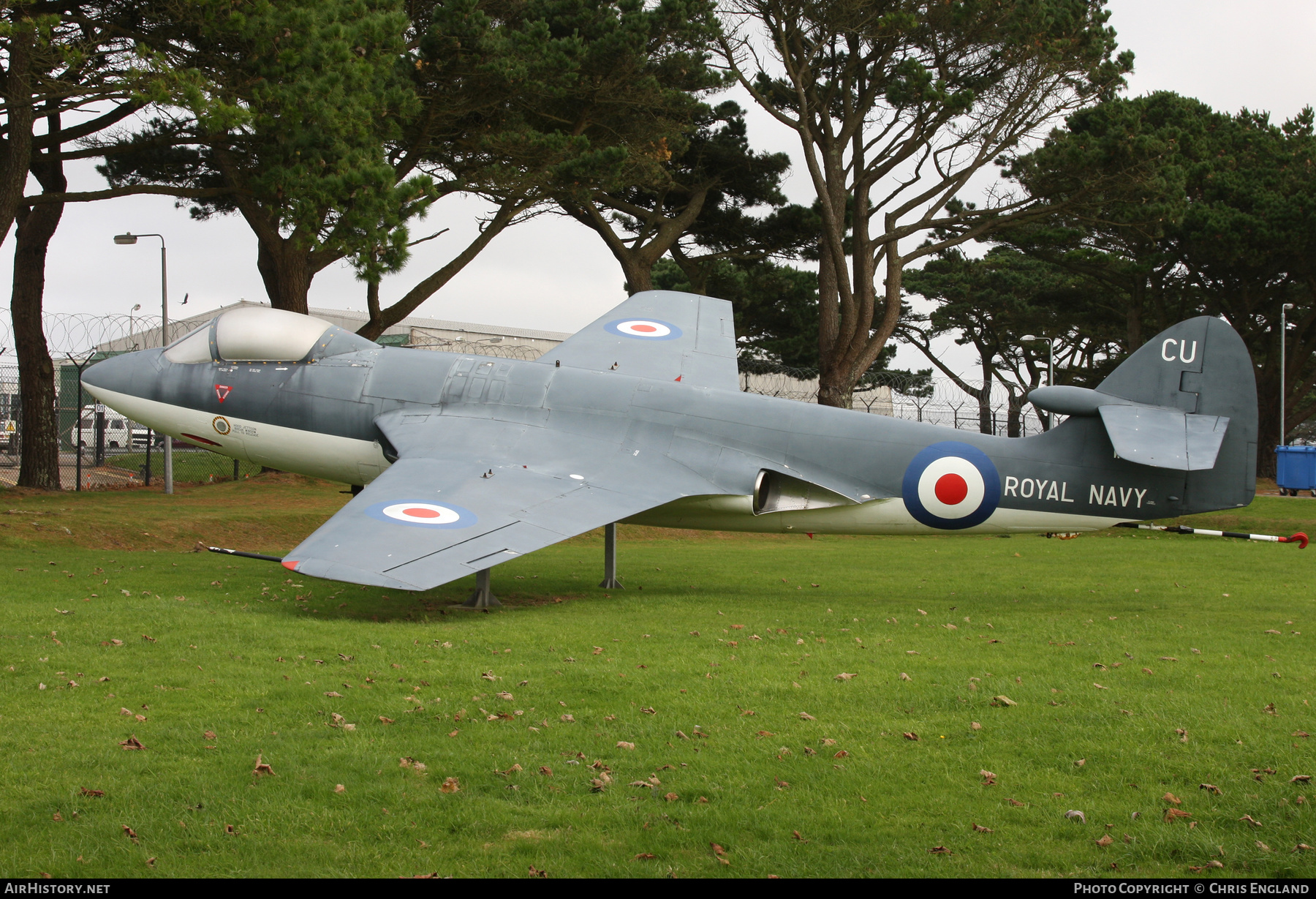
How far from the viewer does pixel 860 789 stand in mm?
5328

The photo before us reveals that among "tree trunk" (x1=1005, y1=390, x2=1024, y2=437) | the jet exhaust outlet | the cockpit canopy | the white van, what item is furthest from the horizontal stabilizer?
the white van

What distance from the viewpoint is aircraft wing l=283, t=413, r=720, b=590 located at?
9656 mm

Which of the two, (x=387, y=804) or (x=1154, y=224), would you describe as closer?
(x=387, y=804)

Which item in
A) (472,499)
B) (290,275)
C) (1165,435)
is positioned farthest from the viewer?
(290,275)

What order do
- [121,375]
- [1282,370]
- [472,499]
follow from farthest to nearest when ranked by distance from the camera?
[1282,370] < [121,375] < [472,499]

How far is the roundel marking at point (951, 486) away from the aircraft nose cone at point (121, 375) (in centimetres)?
1073

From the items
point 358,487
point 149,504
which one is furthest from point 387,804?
point 149,504

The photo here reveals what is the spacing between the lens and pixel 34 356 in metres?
24.0

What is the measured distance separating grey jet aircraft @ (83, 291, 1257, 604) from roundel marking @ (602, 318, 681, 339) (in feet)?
9.71

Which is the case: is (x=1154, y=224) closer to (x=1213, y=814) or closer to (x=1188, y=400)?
(x=1188, y=400)

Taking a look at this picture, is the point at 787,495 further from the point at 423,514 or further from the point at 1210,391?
the point at 1210,391

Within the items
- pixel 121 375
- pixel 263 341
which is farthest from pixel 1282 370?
pixel 121 375

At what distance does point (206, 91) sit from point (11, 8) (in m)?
3.85

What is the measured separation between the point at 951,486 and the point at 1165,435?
252cm
